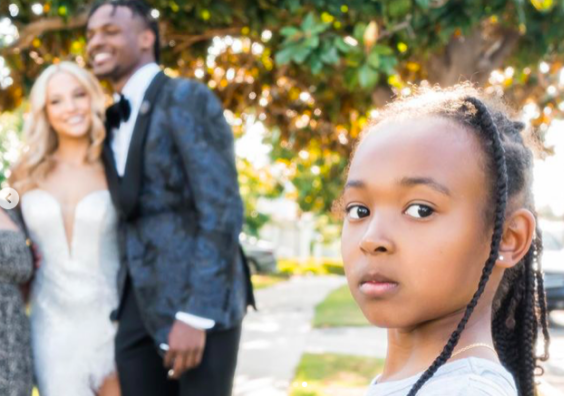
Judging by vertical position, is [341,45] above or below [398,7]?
below

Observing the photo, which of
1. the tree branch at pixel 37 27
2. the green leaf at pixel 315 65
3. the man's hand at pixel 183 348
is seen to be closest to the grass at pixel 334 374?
the green leaf at pixel 315 65

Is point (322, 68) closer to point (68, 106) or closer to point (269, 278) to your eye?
point (68, 106)

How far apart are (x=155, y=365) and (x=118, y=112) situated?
0.89m

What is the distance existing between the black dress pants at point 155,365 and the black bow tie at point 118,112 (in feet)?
1.91

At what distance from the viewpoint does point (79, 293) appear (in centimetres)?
287

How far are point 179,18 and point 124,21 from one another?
2647 mm

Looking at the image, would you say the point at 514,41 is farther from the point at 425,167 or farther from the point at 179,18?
the point at 425,167

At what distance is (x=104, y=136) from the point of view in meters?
3.01

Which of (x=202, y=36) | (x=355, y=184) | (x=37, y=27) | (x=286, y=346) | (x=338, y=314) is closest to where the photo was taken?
(x=355, y=184)

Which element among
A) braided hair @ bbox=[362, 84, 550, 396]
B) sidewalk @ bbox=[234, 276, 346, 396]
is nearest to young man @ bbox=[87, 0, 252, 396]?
braided hair @ bbox=[362, 84, 550, 396]

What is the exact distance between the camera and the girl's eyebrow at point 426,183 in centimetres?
115

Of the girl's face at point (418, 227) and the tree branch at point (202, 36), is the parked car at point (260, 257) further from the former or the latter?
the girl's face at point (418, 227)

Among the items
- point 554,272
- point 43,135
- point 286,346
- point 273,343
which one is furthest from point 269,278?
point 43,135

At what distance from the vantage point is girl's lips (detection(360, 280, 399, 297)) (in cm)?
114
